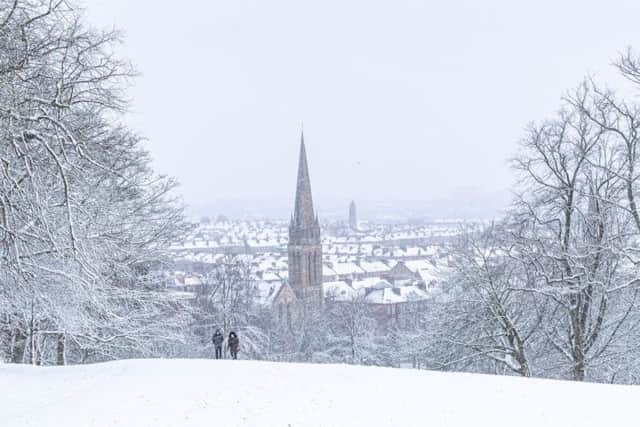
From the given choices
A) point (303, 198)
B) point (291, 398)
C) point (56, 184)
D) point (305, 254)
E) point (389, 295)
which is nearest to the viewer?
point (291, 398)

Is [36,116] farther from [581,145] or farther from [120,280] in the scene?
[581,145]

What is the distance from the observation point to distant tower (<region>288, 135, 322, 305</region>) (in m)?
86.6

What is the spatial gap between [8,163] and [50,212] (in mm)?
2265

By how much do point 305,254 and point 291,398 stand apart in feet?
256

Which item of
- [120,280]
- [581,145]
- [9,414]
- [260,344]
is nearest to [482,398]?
[9,414]

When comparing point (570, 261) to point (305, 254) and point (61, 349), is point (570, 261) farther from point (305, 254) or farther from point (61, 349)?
point (305, 254)

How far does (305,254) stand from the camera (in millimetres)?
88750

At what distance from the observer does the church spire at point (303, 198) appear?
7806 centimetres

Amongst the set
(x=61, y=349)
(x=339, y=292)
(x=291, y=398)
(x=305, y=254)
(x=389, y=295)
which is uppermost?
(x=291, y=398)

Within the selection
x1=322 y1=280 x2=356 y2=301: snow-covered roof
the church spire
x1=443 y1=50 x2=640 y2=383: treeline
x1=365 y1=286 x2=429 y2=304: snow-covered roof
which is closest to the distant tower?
the church spire

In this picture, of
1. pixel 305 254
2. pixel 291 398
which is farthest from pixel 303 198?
pixel 291 398

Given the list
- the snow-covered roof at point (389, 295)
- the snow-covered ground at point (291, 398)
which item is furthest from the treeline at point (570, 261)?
the snow-covered roof at point (389, 295)

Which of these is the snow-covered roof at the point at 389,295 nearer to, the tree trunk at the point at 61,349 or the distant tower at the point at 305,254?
the distant tower at the point at 305,254

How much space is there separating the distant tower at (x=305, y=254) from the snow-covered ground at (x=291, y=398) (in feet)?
235
